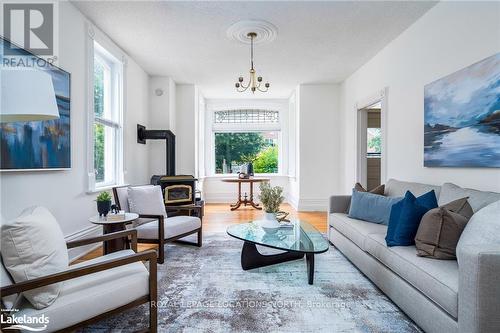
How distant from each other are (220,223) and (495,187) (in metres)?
3.82

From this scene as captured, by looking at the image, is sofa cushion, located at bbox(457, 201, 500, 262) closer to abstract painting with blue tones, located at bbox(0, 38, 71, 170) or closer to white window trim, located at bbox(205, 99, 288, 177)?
abstract painting with blue tones, located at bbox(0, 38, 71, 170)

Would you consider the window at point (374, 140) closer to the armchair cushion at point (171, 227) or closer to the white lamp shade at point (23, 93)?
the armchair cushion at point (171, 227)

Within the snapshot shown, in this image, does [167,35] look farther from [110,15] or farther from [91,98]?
[91,98]

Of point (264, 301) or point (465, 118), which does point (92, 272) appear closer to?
point (264, 301)

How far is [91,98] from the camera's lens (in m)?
3.32

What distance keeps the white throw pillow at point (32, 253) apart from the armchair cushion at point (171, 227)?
156 centimetres

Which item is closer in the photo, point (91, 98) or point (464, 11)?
point (464, 11)

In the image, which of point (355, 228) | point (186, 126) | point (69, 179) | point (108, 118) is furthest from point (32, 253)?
point (186, 126)

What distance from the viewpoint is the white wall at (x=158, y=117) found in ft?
18.0

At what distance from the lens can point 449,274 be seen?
5.30ft

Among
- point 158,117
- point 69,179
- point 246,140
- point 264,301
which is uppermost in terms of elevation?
point 158,117

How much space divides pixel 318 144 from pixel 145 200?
4.02 metres

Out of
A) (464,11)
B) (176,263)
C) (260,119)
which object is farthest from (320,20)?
(260,119)

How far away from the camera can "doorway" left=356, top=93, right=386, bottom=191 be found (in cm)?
416
